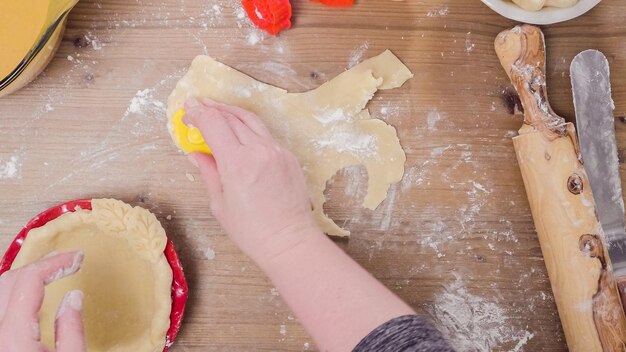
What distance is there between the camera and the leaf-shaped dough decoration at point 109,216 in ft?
3.27

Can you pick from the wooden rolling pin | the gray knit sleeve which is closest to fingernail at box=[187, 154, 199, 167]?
the gray knit sleeve

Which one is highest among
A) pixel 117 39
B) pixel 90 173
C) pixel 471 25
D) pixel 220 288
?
pixel 471 25

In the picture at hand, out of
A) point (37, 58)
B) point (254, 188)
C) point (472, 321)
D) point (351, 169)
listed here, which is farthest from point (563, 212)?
point (37, 58)

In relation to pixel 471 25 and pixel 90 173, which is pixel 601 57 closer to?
pixel 471 25

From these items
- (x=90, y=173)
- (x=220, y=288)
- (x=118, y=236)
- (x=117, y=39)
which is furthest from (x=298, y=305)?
(x=117, y=39)

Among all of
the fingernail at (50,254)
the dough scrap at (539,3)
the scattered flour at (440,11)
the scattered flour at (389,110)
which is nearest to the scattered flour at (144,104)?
the fingernail at (50,254)

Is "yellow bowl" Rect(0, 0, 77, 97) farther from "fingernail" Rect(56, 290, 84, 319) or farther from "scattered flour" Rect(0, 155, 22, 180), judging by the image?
"fingernail" Rect(56, 290, 84, 319)

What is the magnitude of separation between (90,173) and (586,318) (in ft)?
2.74

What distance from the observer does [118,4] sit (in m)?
1.07

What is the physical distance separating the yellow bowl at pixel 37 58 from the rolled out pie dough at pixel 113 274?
0.72 ft

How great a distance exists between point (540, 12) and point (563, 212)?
321 mm

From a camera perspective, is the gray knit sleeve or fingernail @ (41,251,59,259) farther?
fingernail @ (41,251,59,259)

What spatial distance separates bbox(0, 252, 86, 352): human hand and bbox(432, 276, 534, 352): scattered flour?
57 cm

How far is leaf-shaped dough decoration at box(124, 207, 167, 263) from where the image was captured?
3.25 feet
